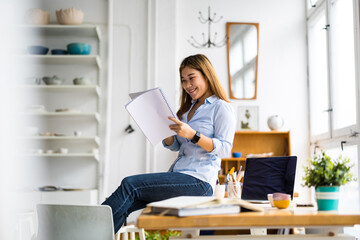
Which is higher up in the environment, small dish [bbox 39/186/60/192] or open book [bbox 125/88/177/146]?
open book [bbox 125/88/177/146]

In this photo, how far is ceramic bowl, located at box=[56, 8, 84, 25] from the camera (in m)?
4.39

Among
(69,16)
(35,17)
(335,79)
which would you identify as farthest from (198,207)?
(35,17)

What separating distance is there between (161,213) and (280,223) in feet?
0.97

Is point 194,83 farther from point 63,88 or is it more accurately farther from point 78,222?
point 63,88

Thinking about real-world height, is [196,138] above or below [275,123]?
below

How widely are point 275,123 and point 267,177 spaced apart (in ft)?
8.87

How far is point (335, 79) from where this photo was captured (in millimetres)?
3939

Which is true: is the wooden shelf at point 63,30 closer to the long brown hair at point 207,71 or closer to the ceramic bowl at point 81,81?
the ceramic bowl at point 81,81

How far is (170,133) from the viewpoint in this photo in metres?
1.92

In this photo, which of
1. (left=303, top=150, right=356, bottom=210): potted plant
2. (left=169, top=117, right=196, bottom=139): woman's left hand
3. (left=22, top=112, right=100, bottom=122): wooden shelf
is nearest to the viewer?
(left=303, top=150, right=356, bottom=210): potted plant

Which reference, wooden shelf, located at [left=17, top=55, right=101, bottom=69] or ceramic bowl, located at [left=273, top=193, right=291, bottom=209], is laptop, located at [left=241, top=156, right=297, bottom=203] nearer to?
ceramic bowl, located at [left=273, top=193, right=291, bottom=209]

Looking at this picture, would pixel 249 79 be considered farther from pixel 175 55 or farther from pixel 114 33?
pixel 114 33

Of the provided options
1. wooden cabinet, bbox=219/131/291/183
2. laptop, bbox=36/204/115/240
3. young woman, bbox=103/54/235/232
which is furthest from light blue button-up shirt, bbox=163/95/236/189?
wooden cabinet, bbox=219/131/291/183

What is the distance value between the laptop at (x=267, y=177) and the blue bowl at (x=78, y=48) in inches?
112
